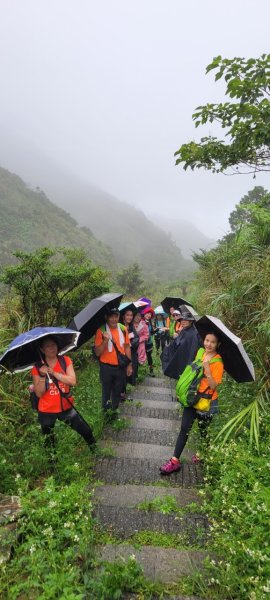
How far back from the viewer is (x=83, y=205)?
142250mm

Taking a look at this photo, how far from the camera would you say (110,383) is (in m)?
5.32

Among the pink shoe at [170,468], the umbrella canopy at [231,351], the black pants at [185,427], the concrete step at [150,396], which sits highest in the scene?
the umbrella canopy at [231,351]

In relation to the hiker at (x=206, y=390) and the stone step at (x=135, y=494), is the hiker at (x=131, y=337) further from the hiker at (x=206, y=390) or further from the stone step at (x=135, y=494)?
the stone step at (x=135, y=494)

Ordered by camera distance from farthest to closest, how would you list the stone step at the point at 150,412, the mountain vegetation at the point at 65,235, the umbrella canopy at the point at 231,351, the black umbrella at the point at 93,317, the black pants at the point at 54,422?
the mountain vegetation at the point at 65,235 < the stone step at the point at 150,412 < the black umbrella at the point at 93,317 < the black pants at the point at 54,422 < the umbrella canopy at the point at 231,351

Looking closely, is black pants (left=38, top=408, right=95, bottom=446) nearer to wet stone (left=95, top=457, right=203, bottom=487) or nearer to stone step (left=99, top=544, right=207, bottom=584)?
wet stone (left=95, top=457, right=203, bottom=487)

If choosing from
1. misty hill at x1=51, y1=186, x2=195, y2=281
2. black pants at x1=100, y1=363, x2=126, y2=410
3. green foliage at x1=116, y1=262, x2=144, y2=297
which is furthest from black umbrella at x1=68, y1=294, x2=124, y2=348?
misty hill at x1=51, y1=186, x2=195, y2=281

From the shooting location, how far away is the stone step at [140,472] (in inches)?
155

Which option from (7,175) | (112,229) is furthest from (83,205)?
(7,175)

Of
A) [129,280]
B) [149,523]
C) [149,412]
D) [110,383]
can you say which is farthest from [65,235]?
[149,523]

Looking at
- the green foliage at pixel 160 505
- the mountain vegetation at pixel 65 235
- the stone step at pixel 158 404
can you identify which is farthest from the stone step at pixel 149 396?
the mountain vegetation at pixel 65 235

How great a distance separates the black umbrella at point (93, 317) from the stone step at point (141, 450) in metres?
1.43

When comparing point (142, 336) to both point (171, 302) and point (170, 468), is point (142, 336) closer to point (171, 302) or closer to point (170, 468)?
point (171, 302)

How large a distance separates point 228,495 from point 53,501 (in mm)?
1565

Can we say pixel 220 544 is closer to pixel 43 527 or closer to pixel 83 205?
pixel 43 527
